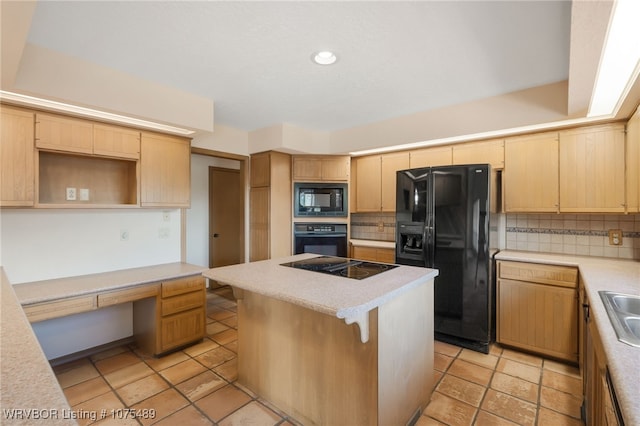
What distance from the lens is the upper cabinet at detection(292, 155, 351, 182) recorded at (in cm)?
412

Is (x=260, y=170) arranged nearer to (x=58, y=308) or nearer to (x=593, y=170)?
(x=58, y=308)

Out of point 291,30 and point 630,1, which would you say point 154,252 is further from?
point 630,1

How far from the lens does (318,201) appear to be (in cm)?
409

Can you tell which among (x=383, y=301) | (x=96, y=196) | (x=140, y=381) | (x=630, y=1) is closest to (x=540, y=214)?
(x=630, y=1)

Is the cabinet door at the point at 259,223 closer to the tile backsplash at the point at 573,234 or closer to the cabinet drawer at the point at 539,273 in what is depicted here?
the cabinet drawer at the point at 539,273

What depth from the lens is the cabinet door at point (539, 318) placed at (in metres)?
2.56

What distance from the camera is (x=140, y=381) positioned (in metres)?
2.34

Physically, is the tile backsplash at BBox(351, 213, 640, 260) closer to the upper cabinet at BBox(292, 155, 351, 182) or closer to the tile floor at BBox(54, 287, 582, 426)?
the tile floor at BBox(54, 287, 582, 426)

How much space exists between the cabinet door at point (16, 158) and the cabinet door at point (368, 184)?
11.2ft

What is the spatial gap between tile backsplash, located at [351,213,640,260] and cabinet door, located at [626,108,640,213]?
44 centimetres

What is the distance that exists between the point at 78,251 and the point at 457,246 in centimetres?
352

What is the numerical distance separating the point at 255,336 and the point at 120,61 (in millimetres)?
2257

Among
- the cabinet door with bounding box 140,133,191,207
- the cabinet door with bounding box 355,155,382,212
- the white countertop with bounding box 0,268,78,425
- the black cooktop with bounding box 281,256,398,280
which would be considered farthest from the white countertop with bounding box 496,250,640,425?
the cabinet door with bounding box 140,133,191,207

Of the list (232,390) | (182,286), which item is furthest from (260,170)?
(232,390)
